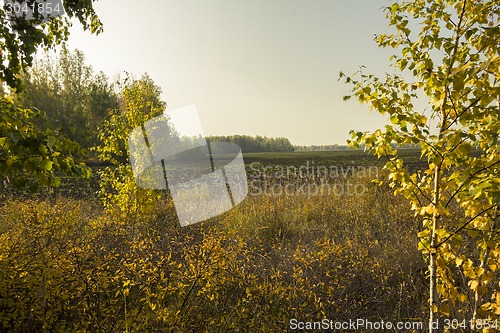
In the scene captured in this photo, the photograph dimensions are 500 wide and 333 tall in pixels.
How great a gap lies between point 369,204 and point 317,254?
4.42m

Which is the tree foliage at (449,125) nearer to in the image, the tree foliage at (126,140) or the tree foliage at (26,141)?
the tree foliage at (26,141)

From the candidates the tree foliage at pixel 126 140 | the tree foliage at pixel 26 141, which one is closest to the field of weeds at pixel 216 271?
the tree foliage at pixel 126 140

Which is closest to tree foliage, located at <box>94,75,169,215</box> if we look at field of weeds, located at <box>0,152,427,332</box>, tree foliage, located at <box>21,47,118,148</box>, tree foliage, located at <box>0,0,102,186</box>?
field of weeds, located at <box>0,152,427,332</box>

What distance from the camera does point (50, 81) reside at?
2828cm

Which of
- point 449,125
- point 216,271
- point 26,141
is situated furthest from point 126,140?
point 449,125

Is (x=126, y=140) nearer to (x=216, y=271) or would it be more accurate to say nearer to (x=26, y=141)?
(x=216, y=271)

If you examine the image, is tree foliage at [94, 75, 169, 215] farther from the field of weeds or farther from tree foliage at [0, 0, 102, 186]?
tree foliage at [0, 0, 102, 186]

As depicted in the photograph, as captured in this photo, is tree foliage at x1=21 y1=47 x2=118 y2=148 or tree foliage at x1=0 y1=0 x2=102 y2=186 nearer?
tree foliage at x1=0 y1=0 x2=102 y2=186

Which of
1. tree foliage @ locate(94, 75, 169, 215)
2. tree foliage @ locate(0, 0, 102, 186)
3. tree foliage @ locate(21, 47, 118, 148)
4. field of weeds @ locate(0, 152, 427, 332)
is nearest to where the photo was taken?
tree foliage @ locate(0, 0, 102, 186)

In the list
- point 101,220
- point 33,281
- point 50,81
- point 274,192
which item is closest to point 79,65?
point 50,81

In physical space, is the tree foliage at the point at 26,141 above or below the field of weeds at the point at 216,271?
above

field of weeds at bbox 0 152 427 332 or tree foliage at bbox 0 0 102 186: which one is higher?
tree foliage at bbox 0 0 102 186

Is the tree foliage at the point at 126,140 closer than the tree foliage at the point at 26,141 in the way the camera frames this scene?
No

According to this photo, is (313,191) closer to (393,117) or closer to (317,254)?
(317,254)
